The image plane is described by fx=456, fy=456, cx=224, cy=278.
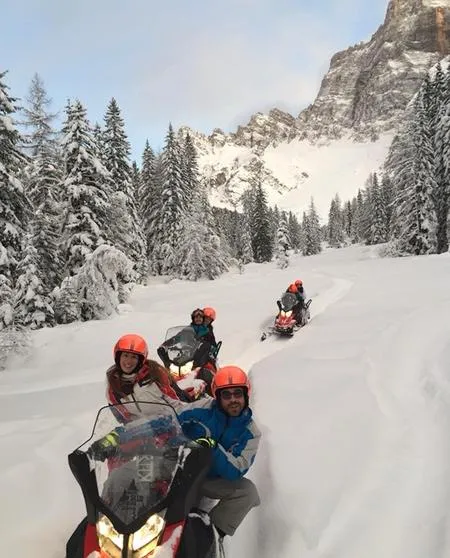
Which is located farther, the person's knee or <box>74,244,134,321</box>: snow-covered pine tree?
<box>74,244,134,321</box>: snow-covered pine tree

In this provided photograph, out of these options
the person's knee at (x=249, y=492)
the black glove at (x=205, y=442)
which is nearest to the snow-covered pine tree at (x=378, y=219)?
the person's knee at (x=249, y=492)

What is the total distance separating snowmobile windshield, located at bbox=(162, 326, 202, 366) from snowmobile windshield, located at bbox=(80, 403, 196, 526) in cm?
469

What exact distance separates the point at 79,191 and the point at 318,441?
17529 millimetres

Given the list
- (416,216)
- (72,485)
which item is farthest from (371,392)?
(416,216)

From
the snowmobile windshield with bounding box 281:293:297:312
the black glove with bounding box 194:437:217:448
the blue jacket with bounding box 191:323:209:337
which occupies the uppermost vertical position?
the black glove with bounding box 194:437:217:448

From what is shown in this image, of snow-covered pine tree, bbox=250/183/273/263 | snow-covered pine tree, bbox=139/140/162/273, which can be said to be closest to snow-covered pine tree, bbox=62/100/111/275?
snow-covered pine tree, bbox=139/140/162/273

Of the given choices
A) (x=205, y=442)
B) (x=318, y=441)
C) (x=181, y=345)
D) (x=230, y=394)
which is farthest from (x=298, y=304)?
(x=205, y=442)

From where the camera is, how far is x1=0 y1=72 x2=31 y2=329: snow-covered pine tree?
1464cm

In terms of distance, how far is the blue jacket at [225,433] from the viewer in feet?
12.3

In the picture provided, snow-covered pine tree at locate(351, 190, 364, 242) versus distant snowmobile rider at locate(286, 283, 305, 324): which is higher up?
snow-covered pine tree at locate(351, 190, 364, 242)

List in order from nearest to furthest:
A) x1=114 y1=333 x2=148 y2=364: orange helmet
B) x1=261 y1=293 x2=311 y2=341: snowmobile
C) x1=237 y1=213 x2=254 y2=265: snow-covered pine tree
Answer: x1=114 y1=333 x2=148 y2=364: orange helmet
x1=261 y1=293 x2=311 y2=341: snowmobile
x1=237 y1=213 x2=254 y2=265: snow-covered pine tree

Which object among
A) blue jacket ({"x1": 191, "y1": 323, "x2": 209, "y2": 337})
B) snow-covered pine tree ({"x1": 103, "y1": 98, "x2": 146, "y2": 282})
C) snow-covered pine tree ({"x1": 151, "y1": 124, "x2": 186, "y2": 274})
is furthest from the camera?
snow-covered pine tree ({"x1": 151, "y1": 124, "x2": 186, "y2": 274})

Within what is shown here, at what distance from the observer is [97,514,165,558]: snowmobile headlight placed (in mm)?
2754

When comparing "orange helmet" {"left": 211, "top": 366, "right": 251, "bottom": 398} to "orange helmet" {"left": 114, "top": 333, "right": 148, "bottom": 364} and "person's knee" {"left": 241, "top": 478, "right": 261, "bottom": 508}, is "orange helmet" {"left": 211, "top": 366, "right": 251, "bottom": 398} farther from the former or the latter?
"orange helmet" {"left": 114, "top": 333, "right": 148, "bottom": 364}
